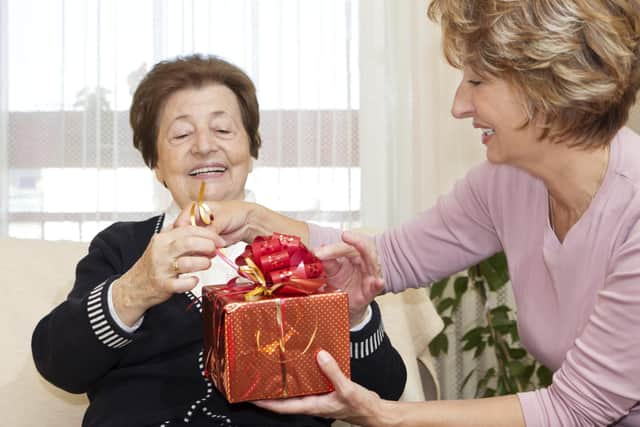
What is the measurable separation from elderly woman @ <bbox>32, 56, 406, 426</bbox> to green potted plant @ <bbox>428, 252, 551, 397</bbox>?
1.10m

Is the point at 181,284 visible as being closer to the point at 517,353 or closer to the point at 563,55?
the point at 563,55

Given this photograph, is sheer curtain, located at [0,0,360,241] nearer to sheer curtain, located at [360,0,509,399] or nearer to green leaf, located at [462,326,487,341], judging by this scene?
sheer curtain, located at [360,0,509,399]

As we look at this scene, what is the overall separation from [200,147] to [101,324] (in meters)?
0.47

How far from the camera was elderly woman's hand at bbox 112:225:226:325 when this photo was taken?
53.4 inches

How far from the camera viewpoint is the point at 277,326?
1.25 metres

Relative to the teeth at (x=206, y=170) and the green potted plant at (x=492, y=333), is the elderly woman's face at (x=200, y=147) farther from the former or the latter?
the green potted plant at (x=492, y=333)

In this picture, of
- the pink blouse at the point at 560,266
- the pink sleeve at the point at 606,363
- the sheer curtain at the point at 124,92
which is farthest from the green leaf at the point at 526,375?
the pink sleeve at the point at 606,363

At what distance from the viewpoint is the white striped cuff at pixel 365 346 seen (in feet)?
5.32

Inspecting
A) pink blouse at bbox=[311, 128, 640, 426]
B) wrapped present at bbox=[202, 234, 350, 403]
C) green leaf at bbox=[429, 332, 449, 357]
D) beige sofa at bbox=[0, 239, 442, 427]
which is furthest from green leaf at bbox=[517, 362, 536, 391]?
wrapped present at bbox=[202, 234, 350, 403]

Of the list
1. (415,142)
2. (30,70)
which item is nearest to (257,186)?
(415,142)

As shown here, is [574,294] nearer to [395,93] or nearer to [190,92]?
[190,92]

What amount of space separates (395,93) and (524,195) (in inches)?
53.0

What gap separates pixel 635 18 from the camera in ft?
4.52

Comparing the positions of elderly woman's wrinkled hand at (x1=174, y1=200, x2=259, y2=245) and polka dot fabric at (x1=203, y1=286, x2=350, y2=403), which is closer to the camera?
polka dot fabric at (x1=203, y1=286, x2=350, y2=403)
